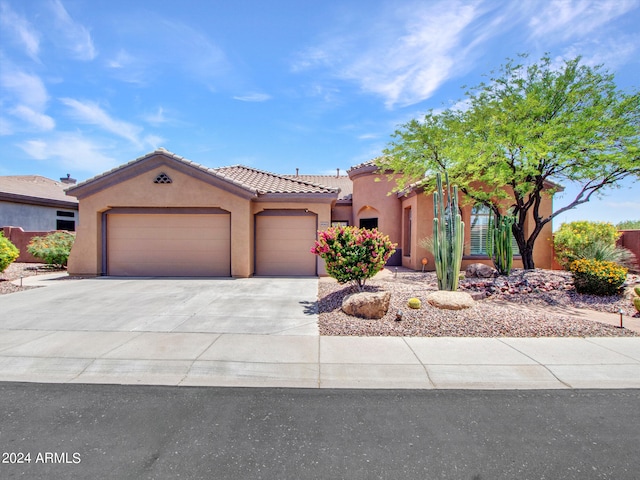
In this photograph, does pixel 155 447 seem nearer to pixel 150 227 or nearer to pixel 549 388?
pixel 549 388

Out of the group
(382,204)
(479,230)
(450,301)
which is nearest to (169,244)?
Result: (450,301)

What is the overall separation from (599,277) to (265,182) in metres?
11.7

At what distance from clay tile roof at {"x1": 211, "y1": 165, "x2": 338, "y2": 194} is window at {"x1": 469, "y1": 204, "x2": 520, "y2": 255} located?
680cm

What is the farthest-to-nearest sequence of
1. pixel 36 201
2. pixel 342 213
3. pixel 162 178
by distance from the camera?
pixel 36 201, pixel 342 213, pixel 162 178

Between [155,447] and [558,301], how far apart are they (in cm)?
970

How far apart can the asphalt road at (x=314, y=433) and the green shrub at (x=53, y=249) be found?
510 inches

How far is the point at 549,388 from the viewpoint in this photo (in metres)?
4.28

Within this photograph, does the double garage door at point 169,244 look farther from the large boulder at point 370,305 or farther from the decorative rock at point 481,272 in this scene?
the decorative rock at point 481,272

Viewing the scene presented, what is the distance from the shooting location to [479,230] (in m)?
15.6

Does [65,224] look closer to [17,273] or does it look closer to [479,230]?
[17,273]

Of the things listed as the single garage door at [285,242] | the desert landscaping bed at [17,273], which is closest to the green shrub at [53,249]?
the desert landscaping bed at [17,273]

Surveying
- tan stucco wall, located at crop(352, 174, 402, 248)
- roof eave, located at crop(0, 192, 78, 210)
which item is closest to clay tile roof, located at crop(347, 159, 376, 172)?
tan stucco wall, located at crop(352, 174, 402, 248)

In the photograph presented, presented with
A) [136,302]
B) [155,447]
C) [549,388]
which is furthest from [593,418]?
[136,302]

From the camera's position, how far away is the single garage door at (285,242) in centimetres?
1348
